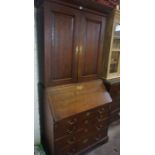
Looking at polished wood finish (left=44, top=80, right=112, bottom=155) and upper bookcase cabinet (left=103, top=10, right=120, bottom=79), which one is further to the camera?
upper bookcase cabinet (left=103, top=10, right=120, bottom=79)

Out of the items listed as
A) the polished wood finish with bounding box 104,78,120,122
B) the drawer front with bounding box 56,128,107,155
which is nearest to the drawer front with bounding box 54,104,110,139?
the drawer front with bounding box 56,128,107,155

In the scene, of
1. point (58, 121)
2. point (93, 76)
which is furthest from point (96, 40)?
point (58, 121)

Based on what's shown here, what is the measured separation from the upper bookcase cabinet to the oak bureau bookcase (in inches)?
6.7

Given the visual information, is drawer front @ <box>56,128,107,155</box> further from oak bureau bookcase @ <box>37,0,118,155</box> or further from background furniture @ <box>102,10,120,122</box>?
background furniture @ <box>102,10,120,122</box>

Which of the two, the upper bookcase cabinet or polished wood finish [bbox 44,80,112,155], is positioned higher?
the upper bookcase cabinet

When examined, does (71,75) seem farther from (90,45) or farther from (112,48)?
(112,48)

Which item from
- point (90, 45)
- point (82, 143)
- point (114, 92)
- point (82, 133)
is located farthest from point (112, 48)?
point (82, 143)

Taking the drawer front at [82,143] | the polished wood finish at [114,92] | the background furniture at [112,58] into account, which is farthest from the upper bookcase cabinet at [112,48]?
the drawer front at [82,143]

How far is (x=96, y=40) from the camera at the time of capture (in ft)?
5.87

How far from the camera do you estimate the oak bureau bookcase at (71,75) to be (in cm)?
138

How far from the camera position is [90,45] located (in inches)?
68.8

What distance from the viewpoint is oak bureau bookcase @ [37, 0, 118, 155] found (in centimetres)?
138

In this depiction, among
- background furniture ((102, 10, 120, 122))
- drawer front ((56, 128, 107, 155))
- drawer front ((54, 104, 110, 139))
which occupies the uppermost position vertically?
background furniture ((102, 10, 120, 122))
